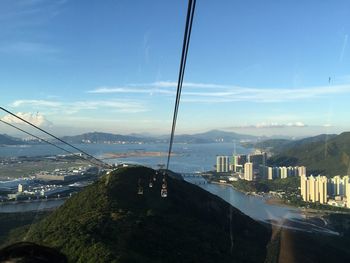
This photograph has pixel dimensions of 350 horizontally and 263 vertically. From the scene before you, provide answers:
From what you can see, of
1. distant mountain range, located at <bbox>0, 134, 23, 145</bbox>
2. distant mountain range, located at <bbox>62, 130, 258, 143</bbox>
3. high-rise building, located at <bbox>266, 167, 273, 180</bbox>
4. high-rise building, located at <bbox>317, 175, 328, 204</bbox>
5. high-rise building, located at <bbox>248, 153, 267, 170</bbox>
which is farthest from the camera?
distant mountain range, located at <bbox>62, 130, 258, 143</bbox>

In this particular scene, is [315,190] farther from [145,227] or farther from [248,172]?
[145,227]

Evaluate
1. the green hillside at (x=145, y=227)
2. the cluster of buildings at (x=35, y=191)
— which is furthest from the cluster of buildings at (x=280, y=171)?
the green hillside at (x=145, y=227)

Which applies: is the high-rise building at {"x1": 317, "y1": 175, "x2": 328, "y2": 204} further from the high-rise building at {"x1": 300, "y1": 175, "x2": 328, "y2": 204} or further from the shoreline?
the shoreline

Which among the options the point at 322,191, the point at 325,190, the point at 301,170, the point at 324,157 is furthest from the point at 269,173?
the point at 325,190

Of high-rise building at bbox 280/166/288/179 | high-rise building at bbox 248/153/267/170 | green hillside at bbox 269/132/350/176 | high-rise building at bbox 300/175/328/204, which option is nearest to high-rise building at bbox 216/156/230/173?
high-rise building at bbox 248/153/267/170

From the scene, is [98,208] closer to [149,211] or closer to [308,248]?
[149,211]

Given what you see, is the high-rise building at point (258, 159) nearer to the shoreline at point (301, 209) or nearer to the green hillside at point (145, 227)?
the shoreline at point (301, 209)

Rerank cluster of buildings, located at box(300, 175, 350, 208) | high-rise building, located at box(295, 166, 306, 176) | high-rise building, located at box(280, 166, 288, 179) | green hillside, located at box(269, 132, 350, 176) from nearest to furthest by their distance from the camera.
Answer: cluster of buildings, located at box(300, 175, 350, 208)
green hillside, located at box(269, 132, 350, 176)
high-rise building, located at box(295, 166, 306, 176)
high-rise building, located at box(280, 166, 288, 179)
